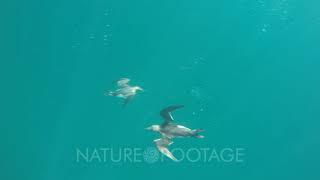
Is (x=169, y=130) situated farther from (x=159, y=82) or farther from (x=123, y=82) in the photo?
(x=159, y=82)

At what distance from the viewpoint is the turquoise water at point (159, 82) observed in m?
15.4

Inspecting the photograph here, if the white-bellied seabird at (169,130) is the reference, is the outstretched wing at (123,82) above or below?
below

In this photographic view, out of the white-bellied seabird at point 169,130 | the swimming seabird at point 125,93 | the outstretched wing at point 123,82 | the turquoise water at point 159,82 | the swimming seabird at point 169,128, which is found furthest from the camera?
the turquoise water at point 159,82

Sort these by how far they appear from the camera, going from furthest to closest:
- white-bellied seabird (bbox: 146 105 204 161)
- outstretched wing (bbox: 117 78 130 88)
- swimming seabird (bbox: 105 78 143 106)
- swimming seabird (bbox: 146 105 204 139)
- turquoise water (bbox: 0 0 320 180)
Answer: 1. turquoise water (bbox: 0 0 320 180)
2. outstretched wing (bbox: 117 78 130 88)
3. swimming seabird (bbox: 105 78 143 106)
4. swimming seabird (bbox: 146 105 204 139)
5. white-bellied seabird (bbox: 146 105 204 161)

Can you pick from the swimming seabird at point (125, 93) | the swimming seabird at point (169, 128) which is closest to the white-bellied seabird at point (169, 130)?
the swimming seabird at point (169, 128)

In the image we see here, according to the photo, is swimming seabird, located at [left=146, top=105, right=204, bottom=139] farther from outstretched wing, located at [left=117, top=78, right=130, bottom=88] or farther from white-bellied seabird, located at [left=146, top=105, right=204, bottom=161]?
outstretched wing, located at [left=117, top=78, right=130, bottom=88]

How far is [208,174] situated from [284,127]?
3.05m

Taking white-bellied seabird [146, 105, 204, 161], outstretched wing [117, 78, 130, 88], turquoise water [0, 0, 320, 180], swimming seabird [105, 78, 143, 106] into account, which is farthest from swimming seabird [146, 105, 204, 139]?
turquoise water [0, 0, 320, 180]

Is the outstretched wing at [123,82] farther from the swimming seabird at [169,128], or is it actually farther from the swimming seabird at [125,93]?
the swimming seabird at [169,128]

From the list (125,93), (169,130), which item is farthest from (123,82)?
(169,130)

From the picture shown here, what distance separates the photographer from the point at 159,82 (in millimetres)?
16453

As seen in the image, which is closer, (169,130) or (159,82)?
(169,130)

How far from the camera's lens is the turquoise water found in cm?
1541

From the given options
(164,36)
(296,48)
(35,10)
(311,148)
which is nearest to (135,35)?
(164,36)
